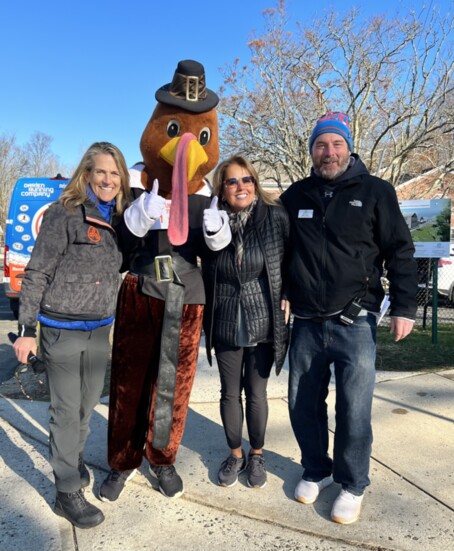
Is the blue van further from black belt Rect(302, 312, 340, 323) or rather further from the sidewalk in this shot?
black belt Rect(302, 312, 340, 323)

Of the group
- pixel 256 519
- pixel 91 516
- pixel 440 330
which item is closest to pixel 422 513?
pixel 256 519

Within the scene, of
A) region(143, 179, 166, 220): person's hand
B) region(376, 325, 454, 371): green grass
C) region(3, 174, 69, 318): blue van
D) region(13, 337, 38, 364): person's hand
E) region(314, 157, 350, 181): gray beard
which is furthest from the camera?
region(3, 174, 69, 318): blue van

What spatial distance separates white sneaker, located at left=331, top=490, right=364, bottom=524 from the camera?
240 centimetres

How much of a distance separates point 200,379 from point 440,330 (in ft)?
14.8

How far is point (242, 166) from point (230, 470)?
1747 millimetres

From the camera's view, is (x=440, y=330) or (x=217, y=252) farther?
(x=440, y=330)

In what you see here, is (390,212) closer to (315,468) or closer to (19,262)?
(315,468)

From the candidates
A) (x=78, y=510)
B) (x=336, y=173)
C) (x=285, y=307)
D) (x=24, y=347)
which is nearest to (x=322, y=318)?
(x=285, y=307)

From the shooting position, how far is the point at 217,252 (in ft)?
8.59

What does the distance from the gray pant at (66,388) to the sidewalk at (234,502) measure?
0.29 meters

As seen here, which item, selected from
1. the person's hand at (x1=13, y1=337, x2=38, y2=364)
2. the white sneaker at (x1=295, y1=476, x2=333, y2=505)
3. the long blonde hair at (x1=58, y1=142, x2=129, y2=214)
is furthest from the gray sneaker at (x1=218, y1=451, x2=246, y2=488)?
the long blonde hair at (x1=58, y1=142, x2=129, y2=214)

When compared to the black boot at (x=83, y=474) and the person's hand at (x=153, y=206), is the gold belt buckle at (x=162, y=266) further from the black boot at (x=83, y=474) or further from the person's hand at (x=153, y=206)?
the black boot at (x=83, y=474)

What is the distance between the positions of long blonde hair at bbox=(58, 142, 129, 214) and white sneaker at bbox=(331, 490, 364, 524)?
1.89 m

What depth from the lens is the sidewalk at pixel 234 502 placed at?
227 cm
